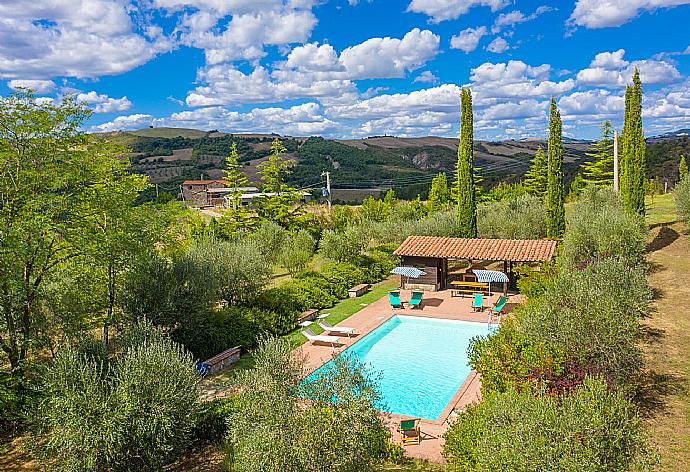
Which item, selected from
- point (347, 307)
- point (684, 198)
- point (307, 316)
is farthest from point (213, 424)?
point (684, 198)

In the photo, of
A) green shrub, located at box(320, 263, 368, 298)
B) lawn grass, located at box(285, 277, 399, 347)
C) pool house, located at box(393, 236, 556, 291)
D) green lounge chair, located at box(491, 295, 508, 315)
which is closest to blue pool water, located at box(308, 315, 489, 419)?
green lounge chair, located at box(491, 295, 508, 315)

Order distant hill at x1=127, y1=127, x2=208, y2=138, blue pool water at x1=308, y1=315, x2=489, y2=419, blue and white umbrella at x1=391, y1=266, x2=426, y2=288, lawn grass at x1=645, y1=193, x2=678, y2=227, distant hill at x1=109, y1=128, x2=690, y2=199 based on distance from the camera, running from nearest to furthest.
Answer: blue pool water at x1=308, y1=315, x2=489, y2=419 < blue and white umbrella at x1=391, y1=266, x2=426, y2=288 < lawn grass at x1=645, y1=193, x2=678, y2=227 < distant hill at x1=109, y1=128, x2=690, y2=199 < distant hill at x1=127, y1=127, x2=208, y2=138

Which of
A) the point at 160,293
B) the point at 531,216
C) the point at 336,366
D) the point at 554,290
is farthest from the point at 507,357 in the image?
the point at 531,216

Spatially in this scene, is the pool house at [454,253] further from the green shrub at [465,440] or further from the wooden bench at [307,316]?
the green shrub at [465,440]

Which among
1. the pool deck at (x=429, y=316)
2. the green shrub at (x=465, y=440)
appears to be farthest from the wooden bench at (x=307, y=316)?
the green shrub at (x=465, y=440)

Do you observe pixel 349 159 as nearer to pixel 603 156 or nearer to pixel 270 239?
pixel 603 156

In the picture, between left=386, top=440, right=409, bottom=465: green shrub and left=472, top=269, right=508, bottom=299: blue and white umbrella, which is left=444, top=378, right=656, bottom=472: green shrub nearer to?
left=386, top=440, right=409, bottom=465: green shrub

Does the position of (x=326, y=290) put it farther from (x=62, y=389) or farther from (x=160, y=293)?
(x=62, y=389)
